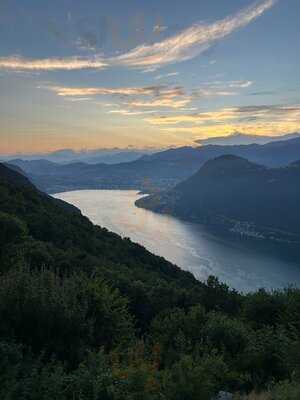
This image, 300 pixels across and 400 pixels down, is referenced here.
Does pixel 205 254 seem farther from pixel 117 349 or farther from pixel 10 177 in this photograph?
pixel 117 349

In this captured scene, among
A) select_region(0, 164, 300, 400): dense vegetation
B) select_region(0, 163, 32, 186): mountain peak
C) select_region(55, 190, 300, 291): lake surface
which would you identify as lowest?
select_region(55, 190, 300, 291): lake surface

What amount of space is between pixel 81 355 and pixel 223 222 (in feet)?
576

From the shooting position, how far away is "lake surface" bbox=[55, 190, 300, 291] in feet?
290

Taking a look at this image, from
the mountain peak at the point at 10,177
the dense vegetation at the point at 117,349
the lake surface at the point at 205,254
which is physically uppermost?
the mountain peak at the point at 10,177

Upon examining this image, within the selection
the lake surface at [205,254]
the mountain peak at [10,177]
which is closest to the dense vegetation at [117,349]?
the lake surface at [205,254]

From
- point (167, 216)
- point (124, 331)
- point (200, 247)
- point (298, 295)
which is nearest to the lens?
point (124, 331)

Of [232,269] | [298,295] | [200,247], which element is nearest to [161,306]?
[298,295]

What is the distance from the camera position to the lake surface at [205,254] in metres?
88.4

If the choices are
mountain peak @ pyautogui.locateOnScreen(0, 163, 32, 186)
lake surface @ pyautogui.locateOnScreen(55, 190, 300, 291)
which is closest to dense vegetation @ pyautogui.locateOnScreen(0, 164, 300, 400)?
lake surface @ pyautogui.locateOnScreen(55, 190, 300, 291)

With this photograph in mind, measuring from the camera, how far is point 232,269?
95.8 meters

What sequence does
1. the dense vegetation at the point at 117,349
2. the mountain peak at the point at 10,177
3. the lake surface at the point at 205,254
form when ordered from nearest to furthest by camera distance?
the dense vegetation at the point at 117,349
the mountain peak at the point at 10,177
the lake surface at the point at 205,254

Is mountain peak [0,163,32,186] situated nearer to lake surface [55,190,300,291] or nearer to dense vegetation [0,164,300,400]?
lake surface [55,190,300,291]

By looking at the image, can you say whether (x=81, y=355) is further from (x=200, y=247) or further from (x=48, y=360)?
(x=200, y=247)

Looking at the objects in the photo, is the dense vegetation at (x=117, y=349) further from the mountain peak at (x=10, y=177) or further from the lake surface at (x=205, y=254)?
the mountain peak at (x=10, y=177)
